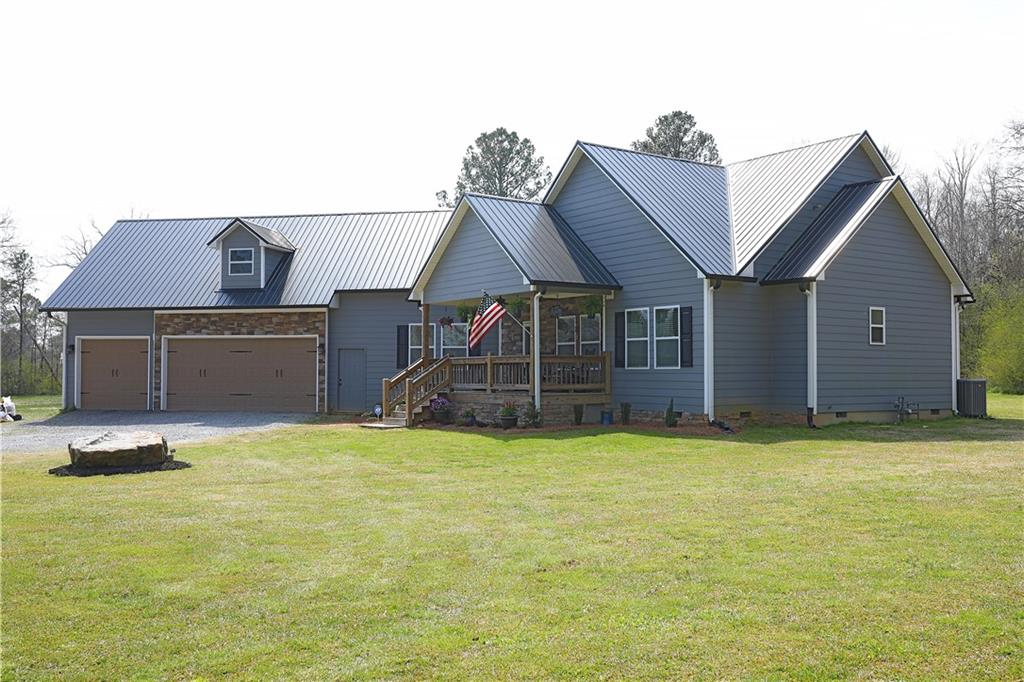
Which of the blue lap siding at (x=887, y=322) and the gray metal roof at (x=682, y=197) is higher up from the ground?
the gray metal roof at (x=682, y=197)

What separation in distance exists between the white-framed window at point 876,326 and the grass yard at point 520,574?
26.5ft

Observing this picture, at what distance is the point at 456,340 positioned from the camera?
86.6 ft

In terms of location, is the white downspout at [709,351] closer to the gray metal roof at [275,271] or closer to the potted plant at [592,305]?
the potted plant at [592,305]

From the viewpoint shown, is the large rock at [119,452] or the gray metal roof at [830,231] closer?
the large rock at [119,452]

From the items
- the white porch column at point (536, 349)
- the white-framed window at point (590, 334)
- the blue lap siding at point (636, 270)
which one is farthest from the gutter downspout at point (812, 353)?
the white porch column at point (536, 349)

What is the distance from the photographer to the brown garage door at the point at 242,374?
27.5 metres

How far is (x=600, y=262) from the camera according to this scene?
22344mm

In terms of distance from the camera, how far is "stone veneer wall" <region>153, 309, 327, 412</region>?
1073 inches

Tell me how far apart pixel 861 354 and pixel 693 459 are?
26.1 feet

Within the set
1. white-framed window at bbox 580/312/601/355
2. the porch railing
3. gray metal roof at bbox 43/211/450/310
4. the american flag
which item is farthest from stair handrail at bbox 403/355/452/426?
gray metal roof at bbox 43/211/450/310

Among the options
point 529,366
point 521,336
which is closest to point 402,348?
point 521,336

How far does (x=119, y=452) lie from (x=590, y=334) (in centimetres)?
1200

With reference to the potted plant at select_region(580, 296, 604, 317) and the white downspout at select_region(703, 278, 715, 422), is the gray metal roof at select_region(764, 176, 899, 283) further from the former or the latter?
the potted plant at select_region(580, 296, 604, 317)

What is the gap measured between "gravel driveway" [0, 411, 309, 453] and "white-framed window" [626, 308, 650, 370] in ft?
27.3
